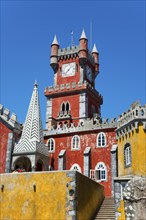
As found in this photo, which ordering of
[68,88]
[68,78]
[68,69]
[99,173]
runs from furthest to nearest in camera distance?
[68,69] → [68,78] → [68,88] → [99,173]

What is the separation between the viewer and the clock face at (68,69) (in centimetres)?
5047

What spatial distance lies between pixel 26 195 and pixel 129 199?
1218 cm

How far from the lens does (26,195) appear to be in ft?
64.4

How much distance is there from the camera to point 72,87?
156 ft

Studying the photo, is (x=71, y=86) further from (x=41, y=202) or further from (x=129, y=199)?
(x=129, y=199)

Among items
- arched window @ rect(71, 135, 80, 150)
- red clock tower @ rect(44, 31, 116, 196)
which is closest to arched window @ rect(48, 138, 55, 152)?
red clock tower @ rect(44, 31, 116, 196)

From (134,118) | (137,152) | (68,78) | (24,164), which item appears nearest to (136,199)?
(137,152)

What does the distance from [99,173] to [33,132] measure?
27.6ft

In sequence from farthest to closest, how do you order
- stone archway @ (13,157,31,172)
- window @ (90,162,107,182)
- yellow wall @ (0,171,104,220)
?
window @ (90,162,107,182) < stone archway @ (13,157,31,172) < yellow wall @ (0,171,104,220)

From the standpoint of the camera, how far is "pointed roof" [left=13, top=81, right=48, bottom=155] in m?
30.4

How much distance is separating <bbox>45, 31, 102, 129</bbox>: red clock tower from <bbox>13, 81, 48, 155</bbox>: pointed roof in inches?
477

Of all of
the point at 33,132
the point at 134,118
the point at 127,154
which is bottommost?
the point at 127,154

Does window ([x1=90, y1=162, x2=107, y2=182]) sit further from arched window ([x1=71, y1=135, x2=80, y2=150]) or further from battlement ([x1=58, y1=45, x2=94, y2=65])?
battlement ([x1=58, y1=45, x2=94, y2=65])

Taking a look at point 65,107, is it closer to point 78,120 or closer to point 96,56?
point 78,120
